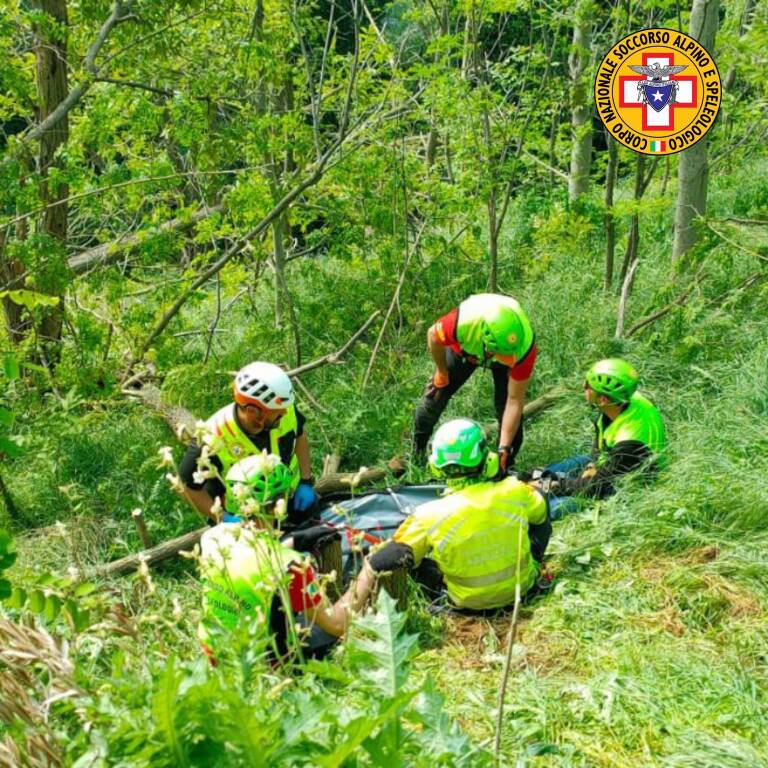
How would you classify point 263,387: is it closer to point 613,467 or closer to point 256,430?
point 256,430

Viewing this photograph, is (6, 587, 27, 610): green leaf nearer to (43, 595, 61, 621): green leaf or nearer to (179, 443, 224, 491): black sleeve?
(43, 595, 61, 621): green leaf

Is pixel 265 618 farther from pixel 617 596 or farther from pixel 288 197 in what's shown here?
pixel 288 197

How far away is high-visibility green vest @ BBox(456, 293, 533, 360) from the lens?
511 centimetres

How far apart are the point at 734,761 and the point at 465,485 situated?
1668mm

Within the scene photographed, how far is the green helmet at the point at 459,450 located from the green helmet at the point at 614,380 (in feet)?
4.87

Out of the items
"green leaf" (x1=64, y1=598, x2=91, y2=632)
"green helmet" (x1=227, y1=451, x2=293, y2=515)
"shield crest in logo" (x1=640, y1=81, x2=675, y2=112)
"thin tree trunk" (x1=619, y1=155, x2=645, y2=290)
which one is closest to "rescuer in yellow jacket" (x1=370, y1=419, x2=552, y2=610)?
"green helmet" (x1=227, y1=451, x2=293, y2=515)

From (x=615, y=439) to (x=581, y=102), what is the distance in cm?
→ 389

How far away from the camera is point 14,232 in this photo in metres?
6.83

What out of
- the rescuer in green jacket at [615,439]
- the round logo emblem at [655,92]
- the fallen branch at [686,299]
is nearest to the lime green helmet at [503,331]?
the rescuer in green jacket at [615,439]

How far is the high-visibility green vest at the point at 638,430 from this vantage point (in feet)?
16.4

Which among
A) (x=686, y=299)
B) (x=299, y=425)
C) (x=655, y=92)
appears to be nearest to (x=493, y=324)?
(x=299, y=425)

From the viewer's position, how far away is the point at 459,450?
3.75 m

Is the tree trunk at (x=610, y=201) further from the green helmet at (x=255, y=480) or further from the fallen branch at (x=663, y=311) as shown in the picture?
the green helmet at (x=255, y=480)

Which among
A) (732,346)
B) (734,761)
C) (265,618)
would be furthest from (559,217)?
(265,618)
